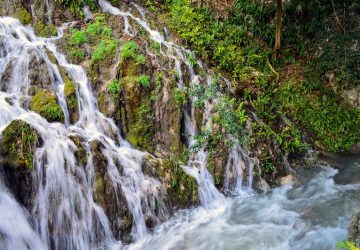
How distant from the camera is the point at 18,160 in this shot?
761 centimetres

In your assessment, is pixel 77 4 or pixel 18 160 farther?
pixel 77 4

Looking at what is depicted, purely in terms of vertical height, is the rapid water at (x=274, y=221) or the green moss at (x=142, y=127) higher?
the green moss at (x=142, y=127)

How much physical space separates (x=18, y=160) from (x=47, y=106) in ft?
6.41

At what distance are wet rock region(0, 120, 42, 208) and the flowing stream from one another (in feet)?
0.50

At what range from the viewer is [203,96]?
36.1 ft

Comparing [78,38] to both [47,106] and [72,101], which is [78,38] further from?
[47,106]

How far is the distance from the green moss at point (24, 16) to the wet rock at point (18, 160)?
5.32m

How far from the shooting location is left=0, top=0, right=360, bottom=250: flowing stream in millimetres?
7668

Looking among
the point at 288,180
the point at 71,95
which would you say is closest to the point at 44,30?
the point at 71,95

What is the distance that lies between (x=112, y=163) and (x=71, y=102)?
221 centimetres

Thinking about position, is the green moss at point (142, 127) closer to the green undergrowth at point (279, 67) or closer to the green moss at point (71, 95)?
the green undergrowth at point (279, 67)

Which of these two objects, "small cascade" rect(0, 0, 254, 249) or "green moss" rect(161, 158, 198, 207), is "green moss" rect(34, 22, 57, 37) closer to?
"small cascade" rect(0, 0, 254, 249)

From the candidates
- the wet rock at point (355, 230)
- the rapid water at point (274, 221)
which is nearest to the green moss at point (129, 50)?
the rapid water at point (274, 221)

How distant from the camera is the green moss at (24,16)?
466 inches
